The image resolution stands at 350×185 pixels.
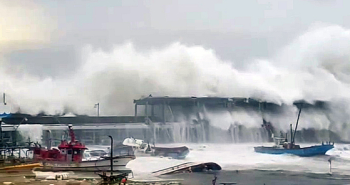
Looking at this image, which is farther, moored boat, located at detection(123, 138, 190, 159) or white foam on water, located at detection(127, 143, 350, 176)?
moored boat, located at detection(123, 138, 190, 159)

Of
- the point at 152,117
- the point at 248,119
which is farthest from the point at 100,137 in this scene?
the point at 248,119

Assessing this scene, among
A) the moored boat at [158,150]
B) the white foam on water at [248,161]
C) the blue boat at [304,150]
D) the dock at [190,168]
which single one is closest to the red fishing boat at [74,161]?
the white foam on water at [248,161]

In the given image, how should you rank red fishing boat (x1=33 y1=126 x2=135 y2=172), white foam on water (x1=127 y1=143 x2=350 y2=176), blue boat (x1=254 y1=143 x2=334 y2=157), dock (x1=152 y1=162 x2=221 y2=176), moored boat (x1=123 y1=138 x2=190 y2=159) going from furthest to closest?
1. blue boat (x1=254 y1=143 x2=334 y2=157)
2. moored boat (x1=123 y1=138 x2=190 y2=159)
3. white foam on water (x1=127 y1=143 x2=350 y2=176)
4. dock (x1=152 y1=162 x2=221 y2=176)
5. red fishing boat (x1=33 y1=126 x2=135 y2=172)

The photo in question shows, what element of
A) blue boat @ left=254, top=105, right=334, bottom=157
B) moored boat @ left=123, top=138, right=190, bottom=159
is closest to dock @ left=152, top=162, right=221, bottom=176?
moored boat @ left=123, top=138, right=190, bottom=159

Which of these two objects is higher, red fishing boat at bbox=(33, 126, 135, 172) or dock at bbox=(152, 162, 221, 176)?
red fishing boat at bbox=(33, 126, 135, 172)

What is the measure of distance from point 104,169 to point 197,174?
5934 mm

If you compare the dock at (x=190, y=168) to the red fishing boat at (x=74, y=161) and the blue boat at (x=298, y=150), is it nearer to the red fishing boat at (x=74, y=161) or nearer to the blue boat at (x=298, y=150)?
the red fishing boat at (x=74, y=161)

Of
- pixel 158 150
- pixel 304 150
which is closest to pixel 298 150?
pixel 304 150

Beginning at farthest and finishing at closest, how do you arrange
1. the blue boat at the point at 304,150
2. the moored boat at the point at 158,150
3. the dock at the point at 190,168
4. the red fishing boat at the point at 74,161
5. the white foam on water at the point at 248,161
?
the blue boat at the point at 304,150, the moored boat at the point at 158,150, the white foam on water at the point at 248,161, the dock at the point at 190,168, the red fishing boat at the point at 74,161

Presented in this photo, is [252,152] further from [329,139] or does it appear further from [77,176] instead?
[77,176]

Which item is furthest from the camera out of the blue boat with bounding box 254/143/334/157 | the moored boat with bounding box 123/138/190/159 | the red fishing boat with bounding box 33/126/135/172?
the blue boat with bounding box 254/143/334/157

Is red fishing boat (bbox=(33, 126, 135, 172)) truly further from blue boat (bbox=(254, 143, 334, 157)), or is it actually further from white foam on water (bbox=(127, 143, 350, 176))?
blue boat (bbox=(254, 143, 334, 157))

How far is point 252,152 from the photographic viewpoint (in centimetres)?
4959

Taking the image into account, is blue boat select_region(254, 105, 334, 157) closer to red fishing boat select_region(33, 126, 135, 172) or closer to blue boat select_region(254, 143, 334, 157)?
blue boat select_region(254, 143, 334, 157)
